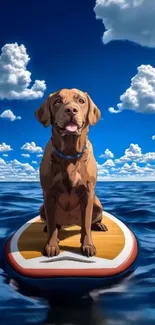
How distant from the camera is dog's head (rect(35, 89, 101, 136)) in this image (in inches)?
129

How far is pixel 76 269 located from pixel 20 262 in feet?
1.95

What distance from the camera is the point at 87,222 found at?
3.70 m

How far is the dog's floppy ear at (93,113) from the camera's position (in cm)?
350

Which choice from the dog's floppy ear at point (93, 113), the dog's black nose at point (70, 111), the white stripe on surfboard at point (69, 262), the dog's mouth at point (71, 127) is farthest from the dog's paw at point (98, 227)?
the dog's black nose at point (70, 111)

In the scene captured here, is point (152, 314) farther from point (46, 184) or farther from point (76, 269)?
point (46, 184)

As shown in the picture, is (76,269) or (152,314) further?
(76,269)

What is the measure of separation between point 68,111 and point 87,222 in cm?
114

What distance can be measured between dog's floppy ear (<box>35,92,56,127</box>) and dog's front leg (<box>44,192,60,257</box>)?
694 millimetres

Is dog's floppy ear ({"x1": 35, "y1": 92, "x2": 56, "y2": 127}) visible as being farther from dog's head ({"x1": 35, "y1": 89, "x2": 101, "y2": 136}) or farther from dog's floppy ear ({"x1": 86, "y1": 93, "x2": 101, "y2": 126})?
dog's floppy ear ({"x1": 86, "y1": 93, "x2": 101, "y2": 126})

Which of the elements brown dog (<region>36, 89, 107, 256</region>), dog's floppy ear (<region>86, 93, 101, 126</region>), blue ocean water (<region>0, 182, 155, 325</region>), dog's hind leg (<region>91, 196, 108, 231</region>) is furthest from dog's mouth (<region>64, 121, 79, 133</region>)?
blue ocean water (<region>0, 182, 155, 325</region>)

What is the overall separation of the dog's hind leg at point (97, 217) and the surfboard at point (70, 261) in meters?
0.12

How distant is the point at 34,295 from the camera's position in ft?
10.4

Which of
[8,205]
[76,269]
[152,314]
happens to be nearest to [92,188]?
[76,269]

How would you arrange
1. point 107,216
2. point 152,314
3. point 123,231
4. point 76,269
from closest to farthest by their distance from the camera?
point 152,314, point 76,269, point 123,231, point 107,216
